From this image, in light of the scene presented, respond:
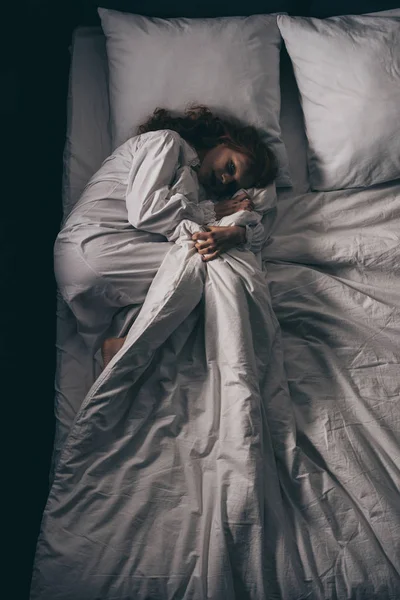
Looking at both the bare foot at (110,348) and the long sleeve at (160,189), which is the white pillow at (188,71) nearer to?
the long sleeve at (160,189)

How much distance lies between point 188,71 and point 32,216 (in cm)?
56

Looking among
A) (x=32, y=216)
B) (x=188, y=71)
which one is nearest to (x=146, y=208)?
(x=32, y=216)

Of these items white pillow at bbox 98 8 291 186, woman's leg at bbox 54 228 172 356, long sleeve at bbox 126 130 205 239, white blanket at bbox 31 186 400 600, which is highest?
white pillow at bbox 98 8 291 186

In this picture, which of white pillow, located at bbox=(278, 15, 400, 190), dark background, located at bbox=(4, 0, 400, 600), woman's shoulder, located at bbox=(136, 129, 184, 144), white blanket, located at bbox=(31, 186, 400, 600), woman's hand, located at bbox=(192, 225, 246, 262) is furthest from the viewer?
white pillow, located at bbox=(278, 15, 400, 190)

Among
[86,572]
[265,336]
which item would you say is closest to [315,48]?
Result: [265,336]

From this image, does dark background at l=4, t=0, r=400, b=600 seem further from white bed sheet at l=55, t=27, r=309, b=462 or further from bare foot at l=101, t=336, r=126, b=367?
bare foot at l=101, t=336, r=126, b=367

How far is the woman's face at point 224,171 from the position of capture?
1654 millimetres

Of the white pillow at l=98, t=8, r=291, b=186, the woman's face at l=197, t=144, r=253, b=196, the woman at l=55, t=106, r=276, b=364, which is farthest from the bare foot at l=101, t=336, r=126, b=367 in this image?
the white pillow at l=98, t=8, r=291, b=186

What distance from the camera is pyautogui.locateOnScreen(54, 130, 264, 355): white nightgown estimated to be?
59.3 inches

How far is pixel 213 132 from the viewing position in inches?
67.6

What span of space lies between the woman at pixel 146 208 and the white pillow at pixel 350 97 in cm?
19

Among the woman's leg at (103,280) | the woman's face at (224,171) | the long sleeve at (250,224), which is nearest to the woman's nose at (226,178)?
the woman's face at (224,171)

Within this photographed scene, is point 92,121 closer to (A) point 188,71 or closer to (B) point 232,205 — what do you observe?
(A) point 188,71

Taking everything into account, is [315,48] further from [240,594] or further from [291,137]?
[240,594]
